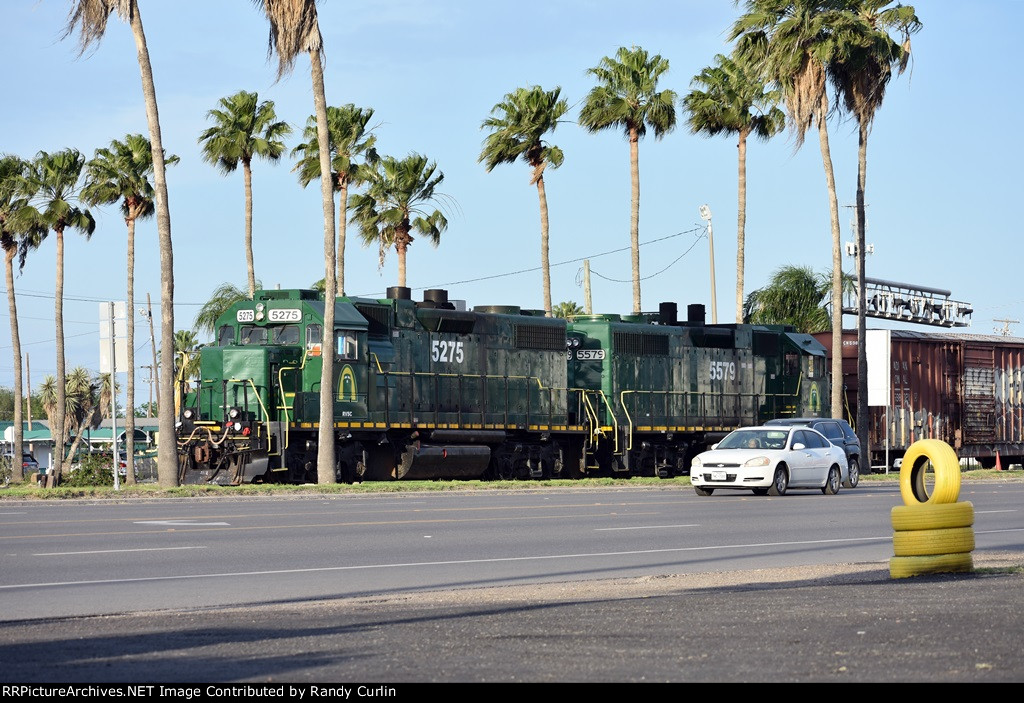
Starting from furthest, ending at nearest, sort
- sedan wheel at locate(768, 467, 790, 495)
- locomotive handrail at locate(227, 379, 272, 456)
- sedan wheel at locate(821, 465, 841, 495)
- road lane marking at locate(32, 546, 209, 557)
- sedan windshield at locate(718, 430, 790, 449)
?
locomotive handrail at locate(227, 379, 272, 456), sedan wheel at locate(821, 465, 841, 495), sedan windshield at locate(718, 430, 790, 449), sedan wheel at locate(768, 467, 790, 495), road lane marking at locate(32, 546, 209, 557)

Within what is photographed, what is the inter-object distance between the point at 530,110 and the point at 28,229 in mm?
19605

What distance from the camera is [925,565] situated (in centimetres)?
1252

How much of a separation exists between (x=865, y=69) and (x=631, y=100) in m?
10.5

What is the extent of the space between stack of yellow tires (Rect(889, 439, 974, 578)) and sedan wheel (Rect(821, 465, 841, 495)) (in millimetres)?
15438

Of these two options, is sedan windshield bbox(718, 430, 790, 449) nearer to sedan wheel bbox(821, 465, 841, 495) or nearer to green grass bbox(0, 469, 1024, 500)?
sedan wheel bbox(821, 465, 841, 495)

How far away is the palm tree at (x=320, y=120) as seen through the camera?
30.8 metres

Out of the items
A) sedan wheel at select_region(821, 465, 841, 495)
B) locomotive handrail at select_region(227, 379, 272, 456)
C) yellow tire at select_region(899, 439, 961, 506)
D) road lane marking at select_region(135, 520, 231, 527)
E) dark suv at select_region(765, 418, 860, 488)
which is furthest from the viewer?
dark suv at select_region(765, 418, 860, 488)

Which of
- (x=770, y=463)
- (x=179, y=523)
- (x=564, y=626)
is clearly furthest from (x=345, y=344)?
(x=564, y=626)

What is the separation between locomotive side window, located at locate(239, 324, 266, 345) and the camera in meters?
31.7

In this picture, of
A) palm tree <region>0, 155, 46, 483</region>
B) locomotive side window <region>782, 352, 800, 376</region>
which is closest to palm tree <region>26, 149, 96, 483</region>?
palm tree <region>0, 155, 46, 483</region>

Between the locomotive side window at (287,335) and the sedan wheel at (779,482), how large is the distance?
1108 cm

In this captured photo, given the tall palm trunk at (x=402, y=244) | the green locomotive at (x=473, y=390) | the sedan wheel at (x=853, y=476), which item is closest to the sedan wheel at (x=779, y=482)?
the sedan wheel at (x=853, y=476)

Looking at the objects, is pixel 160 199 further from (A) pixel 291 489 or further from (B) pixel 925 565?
(B) pixel 925 565

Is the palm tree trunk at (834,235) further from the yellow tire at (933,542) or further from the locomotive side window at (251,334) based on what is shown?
the yellow tire at (933,542)
